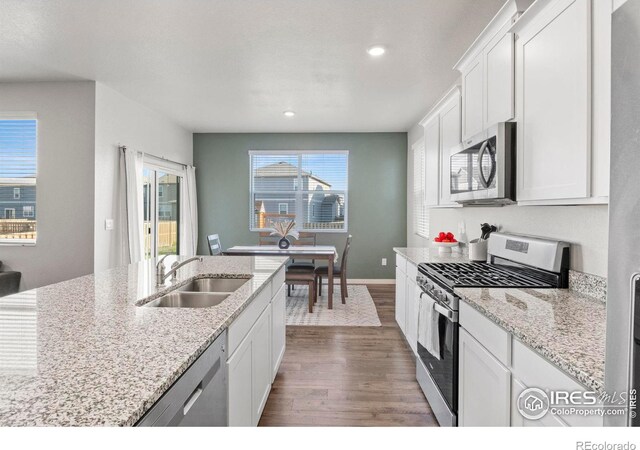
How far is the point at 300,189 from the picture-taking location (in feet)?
21.1

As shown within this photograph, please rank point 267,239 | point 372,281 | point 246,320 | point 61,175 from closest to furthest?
point 246,320, point 61,175, point 267,239, point 372,281

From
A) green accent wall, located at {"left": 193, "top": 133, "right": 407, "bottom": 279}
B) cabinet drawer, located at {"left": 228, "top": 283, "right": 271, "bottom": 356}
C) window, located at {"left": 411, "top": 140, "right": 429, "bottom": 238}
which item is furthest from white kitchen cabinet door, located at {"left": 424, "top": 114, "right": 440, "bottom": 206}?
green accent wall, located at {"left": 193, "top": 133, "right": 407, "bottom": 279}

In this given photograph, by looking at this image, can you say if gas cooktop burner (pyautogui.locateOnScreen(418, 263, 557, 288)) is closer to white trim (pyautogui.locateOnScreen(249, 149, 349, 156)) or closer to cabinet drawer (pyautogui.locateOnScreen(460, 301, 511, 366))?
cabinet drawer (pyautogui.locateOnScreen(460, 301, 511, 366))

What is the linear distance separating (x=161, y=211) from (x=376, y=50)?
13.3 feet

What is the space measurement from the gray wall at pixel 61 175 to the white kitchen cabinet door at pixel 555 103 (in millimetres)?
4040

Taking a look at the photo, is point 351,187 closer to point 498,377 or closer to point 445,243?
point 445,243

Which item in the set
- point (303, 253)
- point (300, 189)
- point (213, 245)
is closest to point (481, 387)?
point (303, 253)

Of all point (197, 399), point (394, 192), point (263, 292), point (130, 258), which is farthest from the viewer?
point (394, 192)

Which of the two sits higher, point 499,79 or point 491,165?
point 499,79

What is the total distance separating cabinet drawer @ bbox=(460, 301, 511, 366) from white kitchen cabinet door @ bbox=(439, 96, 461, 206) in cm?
150

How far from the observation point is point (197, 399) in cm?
104
